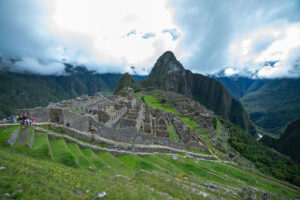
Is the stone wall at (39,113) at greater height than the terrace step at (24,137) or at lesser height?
greater

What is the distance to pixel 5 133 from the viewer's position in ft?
52.0

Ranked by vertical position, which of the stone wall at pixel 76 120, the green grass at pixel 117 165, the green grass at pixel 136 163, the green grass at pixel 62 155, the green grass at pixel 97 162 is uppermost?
the stone wall at pixel 76 120

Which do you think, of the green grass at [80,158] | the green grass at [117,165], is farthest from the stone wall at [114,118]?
the green grass at [80,158]

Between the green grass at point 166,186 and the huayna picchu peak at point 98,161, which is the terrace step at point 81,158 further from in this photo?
the green grass at point 166,186

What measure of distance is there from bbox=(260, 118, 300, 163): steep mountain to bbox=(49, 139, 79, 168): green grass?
163m

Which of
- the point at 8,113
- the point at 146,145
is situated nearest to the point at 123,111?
the point at 146,145

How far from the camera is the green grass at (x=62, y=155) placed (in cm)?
1490

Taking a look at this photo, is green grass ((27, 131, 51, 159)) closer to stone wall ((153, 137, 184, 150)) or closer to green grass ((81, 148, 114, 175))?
green grass ((81, 148, 114, 175))

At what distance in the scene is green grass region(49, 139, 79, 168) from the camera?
14903 millimetres

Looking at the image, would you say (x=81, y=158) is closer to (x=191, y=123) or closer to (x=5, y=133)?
(x=5, y=133)

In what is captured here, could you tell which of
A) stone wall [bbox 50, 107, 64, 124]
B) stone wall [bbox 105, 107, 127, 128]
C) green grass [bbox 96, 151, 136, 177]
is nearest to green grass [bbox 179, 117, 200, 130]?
stone wall [bbox 105, 107, 127, 128]

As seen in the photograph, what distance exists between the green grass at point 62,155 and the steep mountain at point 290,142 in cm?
16270

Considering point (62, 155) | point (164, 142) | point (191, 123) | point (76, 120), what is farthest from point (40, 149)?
point (191, 123)

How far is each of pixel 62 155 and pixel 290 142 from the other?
176 meters
